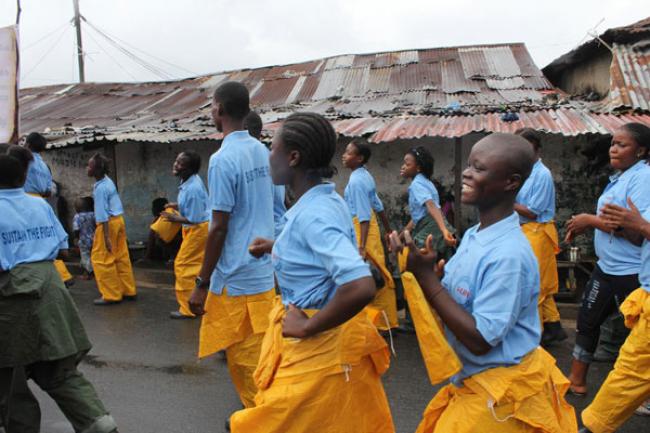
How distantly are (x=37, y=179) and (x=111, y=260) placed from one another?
1274mm

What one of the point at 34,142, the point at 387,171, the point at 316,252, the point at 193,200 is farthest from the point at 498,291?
the point at 387,171

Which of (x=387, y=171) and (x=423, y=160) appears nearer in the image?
(x=423, y=160)

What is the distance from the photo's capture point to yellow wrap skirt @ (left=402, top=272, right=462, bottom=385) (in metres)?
1.85

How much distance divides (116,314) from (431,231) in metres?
3.80

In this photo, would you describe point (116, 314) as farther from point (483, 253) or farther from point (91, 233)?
point (483, 253)

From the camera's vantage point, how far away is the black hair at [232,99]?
3.15 metres

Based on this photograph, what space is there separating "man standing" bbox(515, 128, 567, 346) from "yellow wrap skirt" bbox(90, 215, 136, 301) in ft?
15.3

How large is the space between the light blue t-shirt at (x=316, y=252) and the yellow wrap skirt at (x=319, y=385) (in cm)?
10

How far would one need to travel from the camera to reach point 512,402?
1.85 metres

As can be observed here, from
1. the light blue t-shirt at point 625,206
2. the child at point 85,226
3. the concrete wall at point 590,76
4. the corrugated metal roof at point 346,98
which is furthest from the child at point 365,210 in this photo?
the concrete wall at point 590,76

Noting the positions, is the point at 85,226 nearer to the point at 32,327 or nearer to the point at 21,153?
the point at 21,153

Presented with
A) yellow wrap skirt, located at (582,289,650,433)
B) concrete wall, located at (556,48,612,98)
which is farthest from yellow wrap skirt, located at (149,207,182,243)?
concrete wall, located at (556,48,612,98)

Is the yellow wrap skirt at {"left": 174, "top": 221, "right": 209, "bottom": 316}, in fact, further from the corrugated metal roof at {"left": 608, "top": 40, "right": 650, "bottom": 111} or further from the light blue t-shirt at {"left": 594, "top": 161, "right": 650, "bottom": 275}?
the corrugated metal roof at {"left": 608, "top": 40, "right": 650, "bottom": 111}

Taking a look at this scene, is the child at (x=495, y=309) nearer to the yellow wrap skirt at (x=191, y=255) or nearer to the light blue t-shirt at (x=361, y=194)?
the light blue t-shirt at (x=361, y=194)
